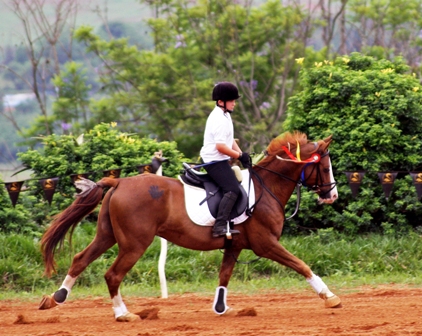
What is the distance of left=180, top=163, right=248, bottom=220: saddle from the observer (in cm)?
821

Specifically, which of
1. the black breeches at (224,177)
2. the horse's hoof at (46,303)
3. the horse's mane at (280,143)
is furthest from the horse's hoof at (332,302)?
the horse's hoof at (46,303)

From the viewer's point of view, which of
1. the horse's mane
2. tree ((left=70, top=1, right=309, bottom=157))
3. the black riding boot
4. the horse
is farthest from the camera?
tree ((left=70, top=1, right=309, bottom=157))

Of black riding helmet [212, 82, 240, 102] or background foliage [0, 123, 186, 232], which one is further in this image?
background foliage [0, 123, 186, 232]

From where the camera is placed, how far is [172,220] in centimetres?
819

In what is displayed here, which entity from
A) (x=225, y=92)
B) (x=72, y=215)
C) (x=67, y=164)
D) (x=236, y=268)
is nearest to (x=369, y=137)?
(x=236, y=268)

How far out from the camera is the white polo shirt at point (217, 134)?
26.7 feet

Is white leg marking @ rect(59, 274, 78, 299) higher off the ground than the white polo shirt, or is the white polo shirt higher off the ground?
the white polo shirt

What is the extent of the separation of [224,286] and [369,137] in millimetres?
4619

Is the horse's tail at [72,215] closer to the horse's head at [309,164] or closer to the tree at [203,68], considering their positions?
the horse's head at [309,164]

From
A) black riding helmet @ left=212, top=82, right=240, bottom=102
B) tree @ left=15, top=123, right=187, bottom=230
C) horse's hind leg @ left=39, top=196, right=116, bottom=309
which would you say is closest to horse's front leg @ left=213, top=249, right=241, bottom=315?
horse's hind leg @ left=39, top=196, right=116, bottom=309

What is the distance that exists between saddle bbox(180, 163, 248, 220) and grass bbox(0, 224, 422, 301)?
246 cm

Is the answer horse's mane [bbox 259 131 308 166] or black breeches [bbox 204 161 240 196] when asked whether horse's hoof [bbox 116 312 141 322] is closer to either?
black breeches [bbox 204 161 240 196]

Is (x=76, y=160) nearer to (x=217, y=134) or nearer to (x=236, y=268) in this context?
(x=236, y=268)

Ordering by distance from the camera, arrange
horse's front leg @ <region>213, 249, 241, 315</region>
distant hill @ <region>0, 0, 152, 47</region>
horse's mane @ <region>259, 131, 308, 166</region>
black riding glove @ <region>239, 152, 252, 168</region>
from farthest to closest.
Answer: distant hill @ <region>0, 0, 152, 47</region> < horse's mane @ <region>259, 131, 308, 166</region> < horse's front leg @ <region>213, 249, 241, 315</region> < black riding glove @ <region>239, 152, 252, 168</region>
